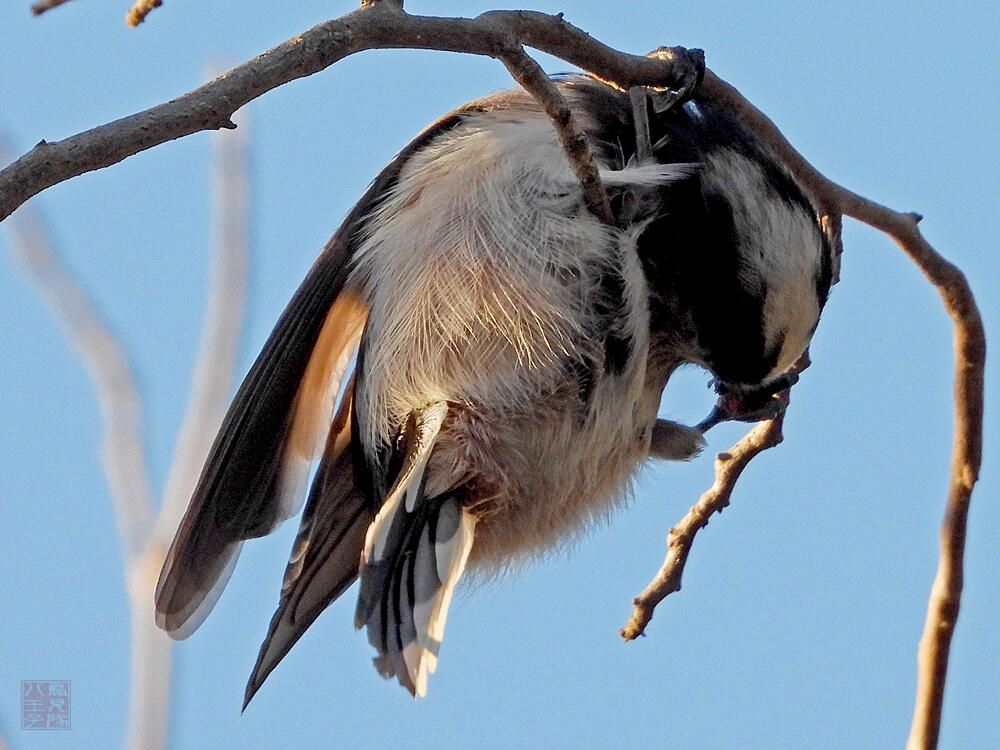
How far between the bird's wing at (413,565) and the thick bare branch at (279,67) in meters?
0.83

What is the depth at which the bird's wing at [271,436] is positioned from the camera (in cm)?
286

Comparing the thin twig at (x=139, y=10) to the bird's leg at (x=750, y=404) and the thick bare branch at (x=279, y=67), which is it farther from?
the bird's leg at (x=750, y=404)

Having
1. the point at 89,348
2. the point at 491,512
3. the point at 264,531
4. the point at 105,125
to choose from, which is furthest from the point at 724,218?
the point at 89,348

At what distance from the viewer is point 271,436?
2.92m

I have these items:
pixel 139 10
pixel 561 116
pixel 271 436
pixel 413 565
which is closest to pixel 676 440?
pixel 413 565

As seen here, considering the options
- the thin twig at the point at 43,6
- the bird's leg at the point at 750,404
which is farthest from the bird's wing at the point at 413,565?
the thin twig at the point at 43,6

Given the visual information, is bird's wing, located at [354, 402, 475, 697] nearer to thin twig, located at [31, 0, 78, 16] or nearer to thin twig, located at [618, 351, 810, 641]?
thin twig, located at [618, 351, 810, 641]

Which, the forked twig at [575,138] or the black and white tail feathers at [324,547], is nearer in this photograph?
the forked twig at [575,138]

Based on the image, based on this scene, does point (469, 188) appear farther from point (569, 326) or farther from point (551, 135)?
point (569, 326)

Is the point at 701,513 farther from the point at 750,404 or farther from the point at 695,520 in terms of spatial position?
the point at 750,404

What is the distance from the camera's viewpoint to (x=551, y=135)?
280cm

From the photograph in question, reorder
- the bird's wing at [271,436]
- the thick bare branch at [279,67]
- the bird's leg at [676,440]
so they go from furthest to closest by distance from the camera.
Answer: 1. the bird's leg at [676,440]
2. the bird's wing at [271,436]
3. the thick bare branch at [279,67]

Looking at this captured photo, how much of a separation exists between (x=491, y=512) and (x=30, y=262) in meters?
1.63

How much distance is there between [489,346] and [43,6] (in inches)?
41.9
